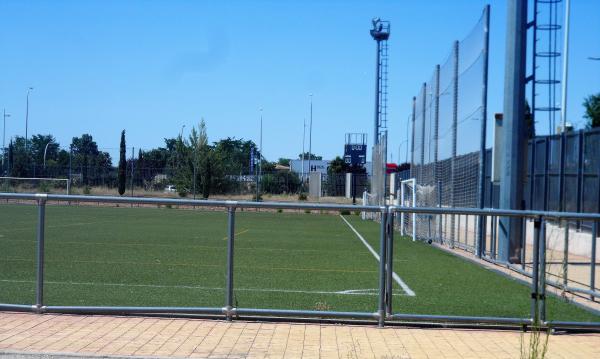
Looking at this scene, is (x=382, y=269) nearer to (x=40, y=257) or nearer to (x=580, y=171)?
(x=40, y=257)

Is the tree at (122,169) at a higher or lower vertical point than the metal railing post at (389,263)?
higher

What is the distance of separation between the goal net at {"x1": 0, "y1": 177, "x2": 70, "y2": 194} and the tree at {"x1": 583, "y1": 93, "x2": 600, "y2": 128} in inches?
1633

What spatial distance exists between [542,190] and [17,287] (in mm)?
19242

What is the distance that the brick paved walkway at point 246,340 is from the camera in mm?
7734

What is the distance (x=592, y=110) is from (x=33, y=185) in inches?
1748

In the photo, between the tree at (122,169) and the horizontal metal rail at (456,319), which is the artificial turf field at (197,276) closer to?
the horizontal metal rail at (456,319)

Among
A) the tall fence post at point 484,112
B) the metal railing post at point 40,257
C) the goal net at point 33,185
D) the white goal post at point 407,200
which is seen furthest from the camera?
the goal net at point 33,185

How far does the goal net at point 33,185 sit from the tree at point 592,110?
136 ft

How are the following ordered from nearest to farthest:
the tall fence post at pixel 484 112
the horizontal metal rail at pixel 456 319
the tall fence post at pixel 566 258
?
the horizontal metal rail at pixel 456 319 < the tall fence post at pixel 566 258 < the tall fence post at pixel 484 112

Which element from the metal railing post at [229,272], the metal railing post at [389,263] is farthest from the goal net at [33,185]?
the metal railing post at [389,263]

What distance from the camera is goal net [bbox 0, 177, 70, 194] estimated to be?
47.8 m

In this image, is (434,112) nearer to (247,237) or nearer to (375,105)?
(247,237)

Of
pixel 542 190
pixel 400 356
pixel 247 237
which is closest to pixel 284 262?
pixel 247 237

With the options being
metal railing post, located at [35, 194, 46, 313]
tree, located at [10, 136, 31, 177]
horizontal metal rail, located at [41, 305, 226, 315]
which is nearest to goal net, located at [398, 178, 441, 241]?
horizontal metal rail, located at [41, 305, 226, 315]
